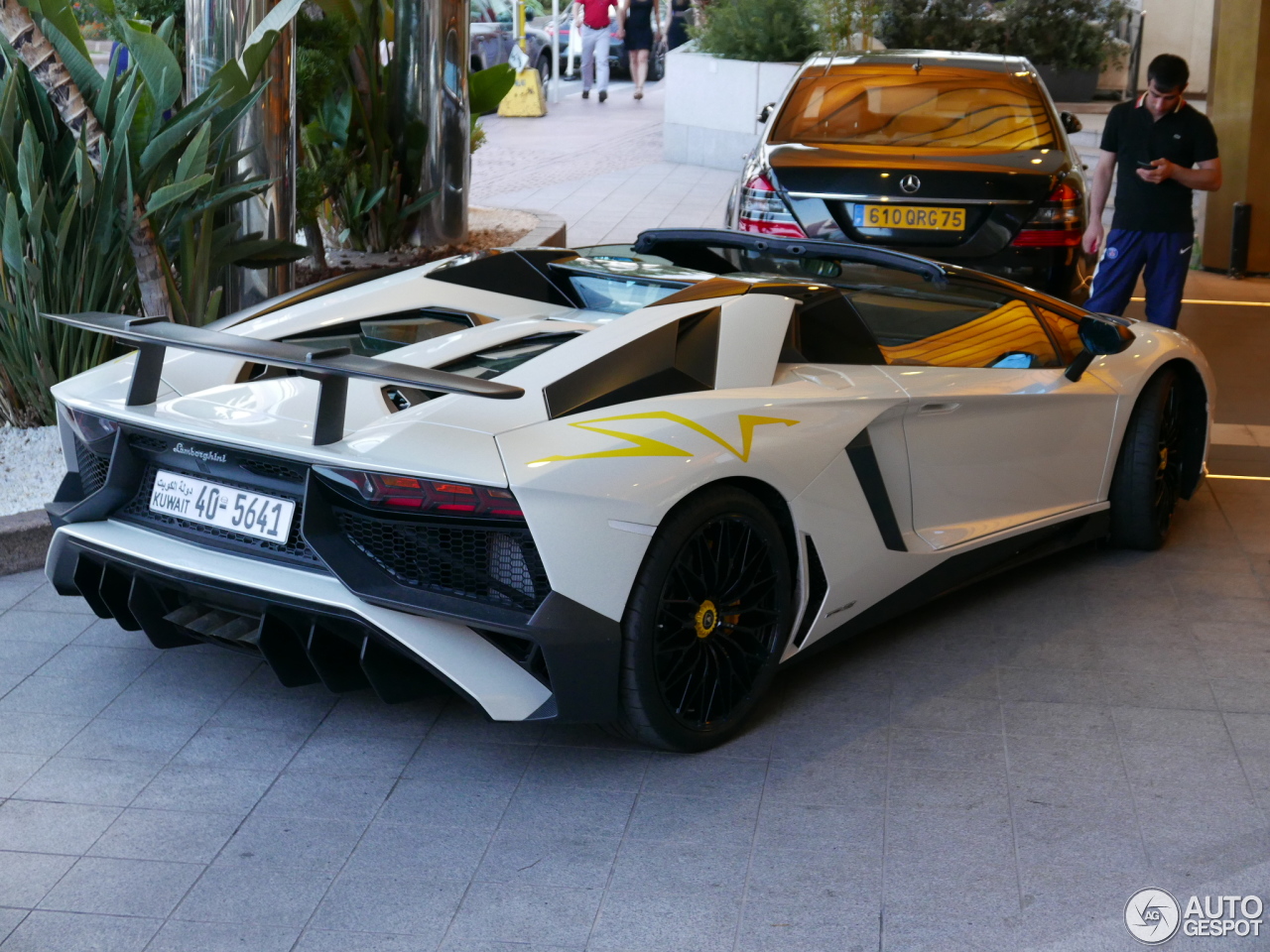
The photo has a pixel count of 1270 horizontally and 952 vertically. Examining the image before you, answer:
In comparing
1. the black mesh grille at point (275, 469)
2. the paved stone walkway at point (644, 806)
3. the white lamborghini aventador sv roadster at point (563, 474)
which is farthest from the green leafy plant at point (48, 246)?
the black mesh grille at point (275, 469)

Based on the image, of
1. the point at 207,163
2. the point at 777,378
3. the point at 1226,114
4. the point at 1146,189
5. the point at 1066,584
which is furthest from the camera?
the point at 1226,114

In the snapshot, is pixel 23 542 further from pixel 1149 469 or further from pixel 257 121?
pixel 1149 469

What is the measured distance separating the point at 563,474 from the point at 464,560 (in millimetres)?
317

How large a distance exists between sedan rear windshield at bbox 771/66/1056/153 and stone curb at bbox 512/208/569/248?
2.26 metres

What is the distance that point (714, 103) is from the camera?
17156 millimetres

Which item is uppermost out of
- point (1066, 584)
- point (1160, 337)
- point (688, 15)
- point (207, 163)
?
point (688, 15)

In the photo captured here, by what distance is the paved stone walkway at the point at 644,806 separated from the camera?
9.96 ft

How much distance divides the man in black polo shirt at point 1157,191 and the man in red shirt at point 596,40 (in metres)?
17.7

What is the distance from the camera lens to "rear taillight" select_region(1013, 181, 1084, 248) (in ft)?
24.7

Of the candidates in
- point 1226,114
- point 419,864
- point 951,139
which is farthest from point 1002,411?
point 1226,114

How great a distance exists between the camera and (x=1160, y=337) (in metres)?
5.39

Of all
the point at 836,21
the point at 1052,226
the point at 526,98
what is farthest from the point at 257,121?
the point at 526,98

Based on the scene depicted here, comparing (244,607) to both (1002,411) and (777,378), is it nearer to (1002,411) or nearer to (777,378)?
(777,378)

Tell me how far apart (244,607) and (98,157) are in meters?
3.15
